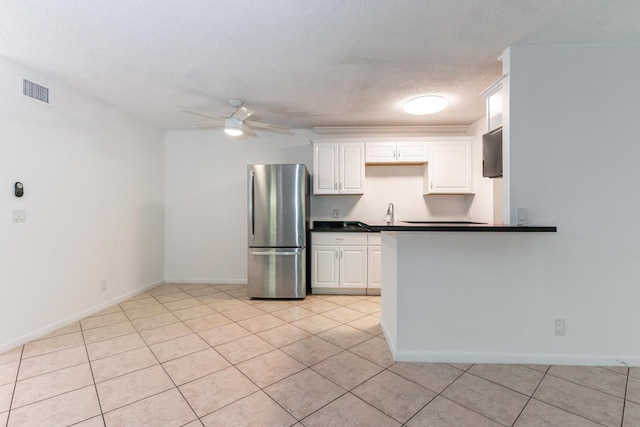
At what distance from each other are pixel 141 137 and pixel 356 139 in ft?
10.1

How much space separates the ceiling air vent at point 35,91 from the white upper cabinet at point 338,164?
288 centimetres

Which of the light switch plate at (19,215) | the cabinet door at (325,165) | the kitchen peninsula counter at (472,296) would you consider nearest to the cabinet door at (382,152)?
the cabinet door at (325,165)

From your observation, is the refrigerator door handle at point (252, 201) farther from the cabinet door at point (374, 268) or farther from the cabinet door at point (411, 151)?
the cabinet door at point (411, 151)

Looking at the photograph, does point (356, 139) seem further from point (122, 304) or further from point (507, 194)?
point (122, 304)

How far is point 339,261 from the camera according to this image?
387 cm

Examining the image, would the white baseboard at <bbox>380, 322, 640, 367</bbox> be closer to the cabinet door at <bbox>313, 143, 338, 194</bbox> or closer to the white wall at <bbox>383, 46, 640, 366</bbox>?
the white wall at <bbox>383, 46, 640, 366</bbox>

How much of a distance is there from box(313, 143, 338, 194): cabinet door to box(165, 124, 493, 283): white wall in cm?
39

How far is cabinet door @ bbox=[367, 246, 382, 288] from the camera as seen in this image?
3.84 meters

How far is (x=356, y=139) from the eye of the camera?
3982 mm

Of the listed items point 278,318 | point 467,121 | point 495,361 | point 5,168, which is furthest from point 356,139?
point 5,168

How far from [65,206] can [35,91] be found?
3.55ft

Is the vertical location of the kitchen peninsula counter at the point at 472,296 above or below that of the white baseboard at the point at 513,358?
above

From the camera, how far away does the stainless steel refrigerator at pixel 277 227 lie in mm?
3648

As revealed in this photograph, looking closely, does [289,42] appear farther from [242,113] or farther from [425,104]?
[425,104]
